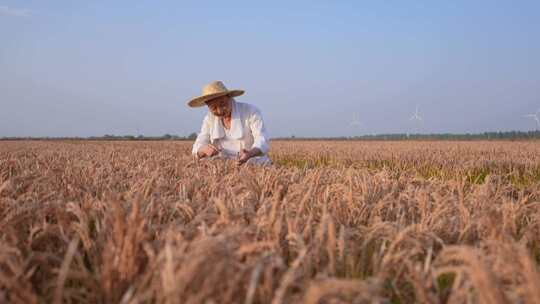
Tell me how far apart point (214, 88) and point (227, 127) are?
876 millimetres

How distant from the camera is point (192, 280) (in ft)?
3.79

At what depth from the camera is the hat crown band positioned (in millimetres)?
5863

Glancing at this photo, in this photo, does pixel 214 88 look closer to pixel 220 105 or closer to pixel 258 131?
pixel 220 105

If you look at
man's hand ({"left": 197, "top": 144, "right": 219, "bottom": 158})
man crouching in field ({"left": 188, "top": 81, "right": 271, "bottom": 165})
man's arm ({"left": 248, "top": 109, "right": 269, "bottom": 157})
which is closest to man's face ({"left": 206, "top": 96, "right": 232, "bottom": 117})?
man crouching in field ({"left": 188, "top": 81, "right": 271, "bottom": 165})

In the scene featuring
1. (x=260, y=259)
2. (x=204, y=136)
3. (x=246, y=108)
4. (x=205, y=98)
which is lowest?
(x=260, y=259)

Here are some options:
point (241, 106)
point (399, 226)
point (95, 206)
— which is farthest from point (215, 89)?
point (399, 226)

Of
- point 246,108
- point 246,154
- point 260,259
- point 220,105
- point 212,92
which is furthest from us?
point 246,108

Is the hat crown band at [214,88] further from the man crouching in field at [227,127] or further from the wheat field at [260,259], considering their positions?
the wheat field at [260,259]

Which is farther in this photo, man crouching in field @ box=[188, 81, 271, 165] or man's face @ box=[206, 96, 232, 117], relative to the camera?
man's face @ box=[206, 96, 232, 117]

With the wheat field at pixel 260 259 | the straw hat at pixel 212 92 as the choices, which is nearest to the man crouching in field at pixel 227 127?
the straw hat at pixel 212 92

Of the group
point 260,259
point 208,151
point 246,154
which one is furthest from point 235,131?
point 260,259

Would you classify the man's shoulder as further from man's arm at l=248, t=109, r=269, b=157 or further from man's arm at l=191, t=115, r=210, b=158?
man's arm at l=191, t=115, r=210, b=158

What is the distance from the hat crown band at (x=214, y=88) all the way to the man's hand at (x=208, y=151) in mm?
736

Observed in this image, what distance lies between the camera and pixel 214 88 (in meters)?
5.91
